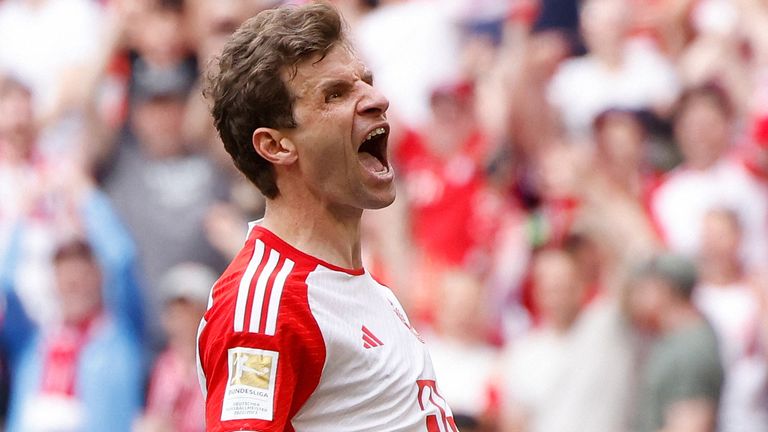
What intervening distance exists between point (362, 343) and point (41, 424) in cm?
528

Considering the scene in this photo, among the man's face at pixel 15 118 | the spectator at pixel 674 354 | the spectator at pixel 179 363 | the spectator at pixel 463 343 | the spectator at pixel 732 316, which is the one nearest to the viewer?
the spectator at pixel 674 354

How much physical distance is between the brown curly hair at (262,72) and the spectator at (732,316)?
3937mm

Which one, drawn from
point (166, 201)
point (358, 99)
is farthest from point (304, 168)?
point (166, 201)

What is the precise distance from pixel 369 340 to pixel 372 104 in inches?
19.3

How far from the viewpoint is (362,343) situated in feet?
9.54

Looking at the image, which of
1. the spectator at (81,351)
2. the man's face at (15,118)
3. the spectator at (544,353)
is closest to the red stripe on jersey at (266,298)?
the spectator at (544,353)

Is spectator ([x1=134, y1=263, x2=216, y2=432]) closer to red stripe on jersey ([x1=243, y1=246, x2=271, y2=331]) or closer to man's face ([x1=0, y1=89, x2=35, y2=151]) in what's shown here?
man's face ([x1=0, y1=89, x2=35, y2=151])

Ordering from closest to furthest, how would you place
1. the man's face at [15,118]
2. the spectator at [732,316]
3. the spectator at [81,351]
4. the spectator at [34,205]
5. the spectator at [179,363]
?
the spectator at [732,316], the spectator at [179,363], the spectator at [81,351], the spectator at [34,205], the man's face at [15,118]

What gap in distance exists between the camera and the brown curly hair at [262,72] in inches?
115

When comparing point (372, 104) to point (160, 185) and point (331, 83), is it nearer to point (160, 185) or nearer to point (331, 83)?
point (331, 83)

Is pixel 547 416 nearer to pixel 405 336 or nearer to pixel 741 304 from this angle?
pixel 741 304

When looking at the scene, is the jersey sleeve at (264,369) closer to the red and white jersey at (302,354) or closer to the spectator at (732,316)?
the red and white jersey at (302,354)

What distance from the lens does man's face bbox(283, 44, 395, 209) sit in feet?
9.73

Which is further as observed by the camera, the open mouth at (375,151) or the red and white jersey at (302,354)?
the open mouth at (375,151)
